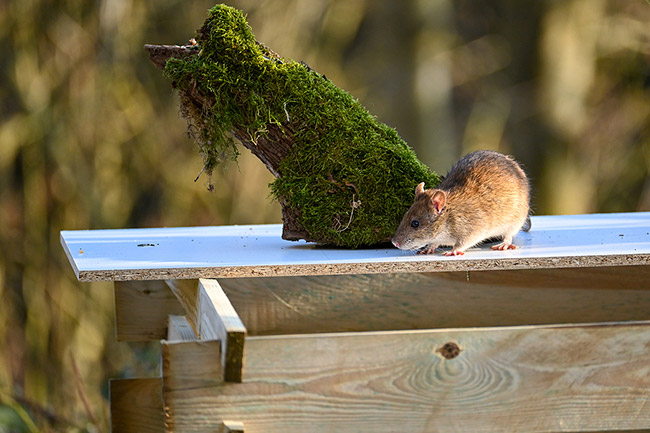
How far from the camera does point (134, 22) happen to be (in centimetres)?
702

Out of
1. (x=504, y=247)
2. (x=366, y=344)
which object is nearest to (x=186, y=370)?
(x=366, y=344)

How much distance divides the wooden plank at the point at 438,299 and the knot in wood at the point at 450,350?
1255 mm

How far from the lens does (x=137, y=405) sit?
3.03 m

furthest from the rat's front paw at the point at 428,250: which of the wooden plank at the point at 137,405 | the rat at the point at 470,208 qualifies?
the wooden plank at the point at 137,405

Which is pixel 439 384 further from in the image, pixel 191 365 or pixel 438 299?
pixel 438 299

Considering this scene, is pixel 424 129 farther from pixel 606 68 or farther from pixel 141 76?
pixel 141 76

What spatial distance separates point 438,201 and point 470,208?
0.15 m

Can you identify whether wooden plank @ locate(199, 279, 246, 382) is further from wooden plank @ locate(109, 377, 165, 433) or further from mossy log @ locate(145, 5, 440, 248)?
mossy log @ locate(145, 5, 440, 248)

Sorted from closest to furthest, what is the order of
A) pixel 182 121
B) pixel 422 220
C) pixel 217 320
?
pixel 217 320, pixel 422 220, pixel 182 121

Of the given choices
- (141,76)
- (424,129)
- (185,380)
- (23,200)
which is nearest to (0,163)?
(23,200)

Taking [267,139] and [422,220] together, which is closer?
[422,220]

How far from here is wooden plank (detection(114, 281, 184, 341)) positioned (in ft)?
12.8

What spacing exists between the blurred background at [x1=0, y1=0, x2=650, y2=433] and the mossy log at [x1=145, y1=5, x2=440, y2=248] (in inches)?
96.9

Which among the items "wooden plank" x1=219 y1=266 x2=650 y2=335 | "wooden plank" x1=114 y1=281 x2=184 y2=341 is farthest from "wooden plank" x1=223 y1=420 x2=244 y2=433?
"wooden plank" x1=114 y1=281 x2=184 y2=341
